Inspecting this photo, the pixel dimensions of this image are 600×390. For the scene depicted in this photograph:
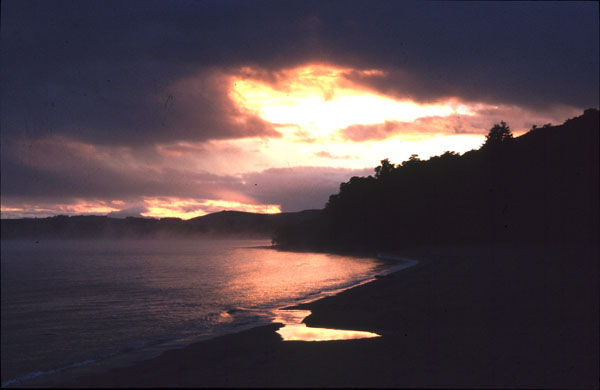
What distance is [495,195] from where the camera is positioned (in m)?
93.8

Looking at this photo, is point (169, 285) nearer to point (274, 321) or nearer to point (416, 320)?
point (274, 321)

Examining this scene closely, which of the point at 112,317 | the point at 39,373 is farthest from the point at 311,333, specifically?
the point at 112,317

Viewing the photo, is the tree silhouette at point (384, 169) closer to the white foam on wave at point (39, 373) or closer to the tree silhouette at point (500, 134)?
the tree silhouette at point (500, 134)

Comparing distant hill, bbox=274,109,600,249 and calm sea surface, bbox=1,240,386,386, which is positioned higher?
distant hill, bbox=274,109,600,249

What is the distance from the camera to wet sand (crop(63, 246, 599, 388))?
1160cm

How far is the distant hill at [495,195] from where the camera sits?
80812 mm

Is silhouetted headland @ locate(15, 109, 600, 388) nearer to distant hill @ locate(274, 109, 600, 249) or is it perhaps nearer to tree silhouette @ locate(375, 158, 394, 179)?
distant hill @ locate(274, 109, 600, 249)

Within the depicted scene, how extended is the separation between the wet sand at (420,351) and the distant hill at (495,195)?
61.1 meters

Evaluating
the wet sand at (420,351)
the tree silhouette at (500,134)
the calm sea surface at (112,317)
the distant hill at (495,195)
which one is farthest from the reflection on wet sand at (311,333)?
the tree silhouette at (500,134)

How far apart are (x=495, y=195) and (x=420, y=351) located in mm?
88194

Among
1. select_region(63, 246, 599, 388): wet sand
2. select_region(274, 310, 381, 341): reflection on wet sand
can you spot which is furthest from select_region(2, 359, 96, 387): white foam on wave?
select_region(274, 310, 381, 341): reflection on wet sand

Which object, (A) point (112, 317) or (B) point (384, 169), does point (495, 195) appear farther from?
(A) point (112, 317)

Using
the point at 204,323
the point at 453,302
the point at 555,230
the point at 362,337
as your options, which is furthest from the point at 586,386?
the point at 555,230

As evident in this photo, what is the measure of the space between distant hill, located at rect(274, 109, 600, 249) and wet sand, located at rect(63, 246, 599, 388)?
201 ft
